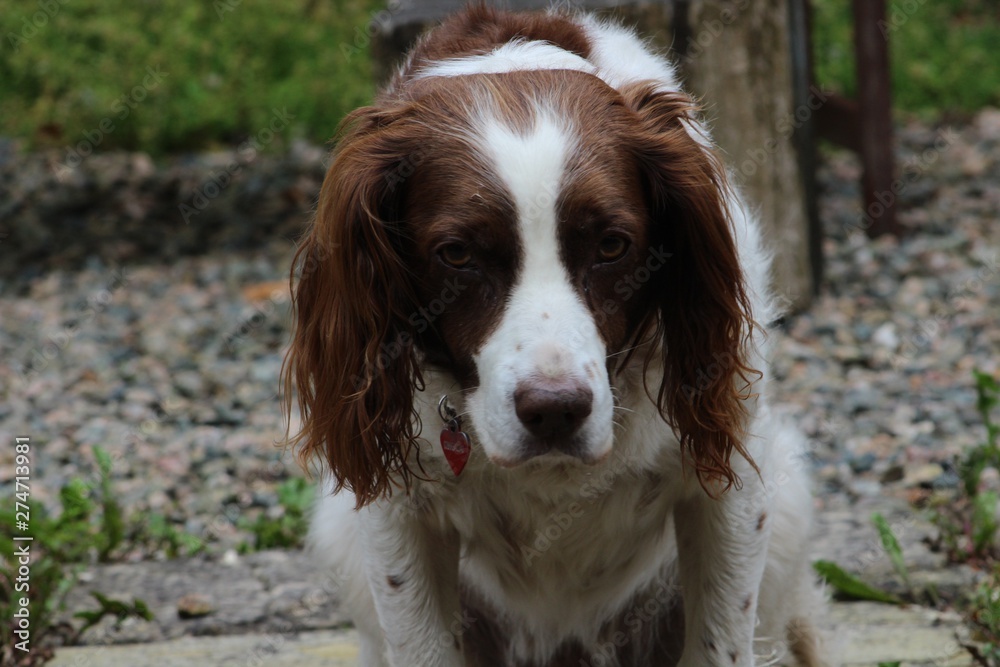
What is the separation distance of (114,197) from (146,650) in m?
4.97

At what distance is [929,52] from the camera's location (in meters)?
9.28

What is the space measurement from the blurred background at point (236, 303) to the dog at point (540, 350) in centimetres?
66

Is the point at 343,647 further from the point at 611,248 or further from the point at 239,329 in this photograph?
the point at 239,329

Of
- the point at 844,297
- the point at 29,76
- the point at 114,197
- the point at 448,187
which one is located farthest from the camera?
the point at 29,76

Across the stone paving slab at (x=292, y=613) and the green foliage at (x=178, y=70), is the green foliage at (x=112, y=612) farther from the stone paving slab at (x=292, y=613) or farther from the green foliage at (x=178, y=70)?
the green foliage at (x=178, y=70)

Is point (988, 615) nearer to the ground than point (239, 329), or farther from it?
farther from it

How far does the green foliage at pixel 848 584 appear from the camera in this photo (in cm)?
346

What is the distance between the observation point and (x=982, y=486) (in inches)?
160

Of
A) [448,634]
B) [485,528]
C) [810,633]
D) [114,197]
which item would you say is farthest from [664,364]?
[114,197]

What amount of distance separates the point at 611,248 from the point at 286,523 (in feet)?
7.45

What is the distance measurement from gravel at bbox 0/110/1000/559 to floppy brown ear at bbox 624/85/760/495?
184 centimetres

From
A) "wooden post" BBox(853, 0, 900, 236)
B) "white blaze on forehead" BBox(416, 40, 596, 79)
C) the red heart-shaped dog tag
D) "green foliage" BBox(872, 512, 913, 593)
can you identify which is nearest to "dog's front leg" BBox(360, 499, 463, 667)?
the red heart-shaped dog tag

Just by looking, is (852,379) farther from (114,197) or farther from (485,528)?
(114,197)

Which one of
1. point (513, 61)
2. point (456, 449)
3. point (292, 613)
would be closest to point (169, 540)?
point (292, 613)
